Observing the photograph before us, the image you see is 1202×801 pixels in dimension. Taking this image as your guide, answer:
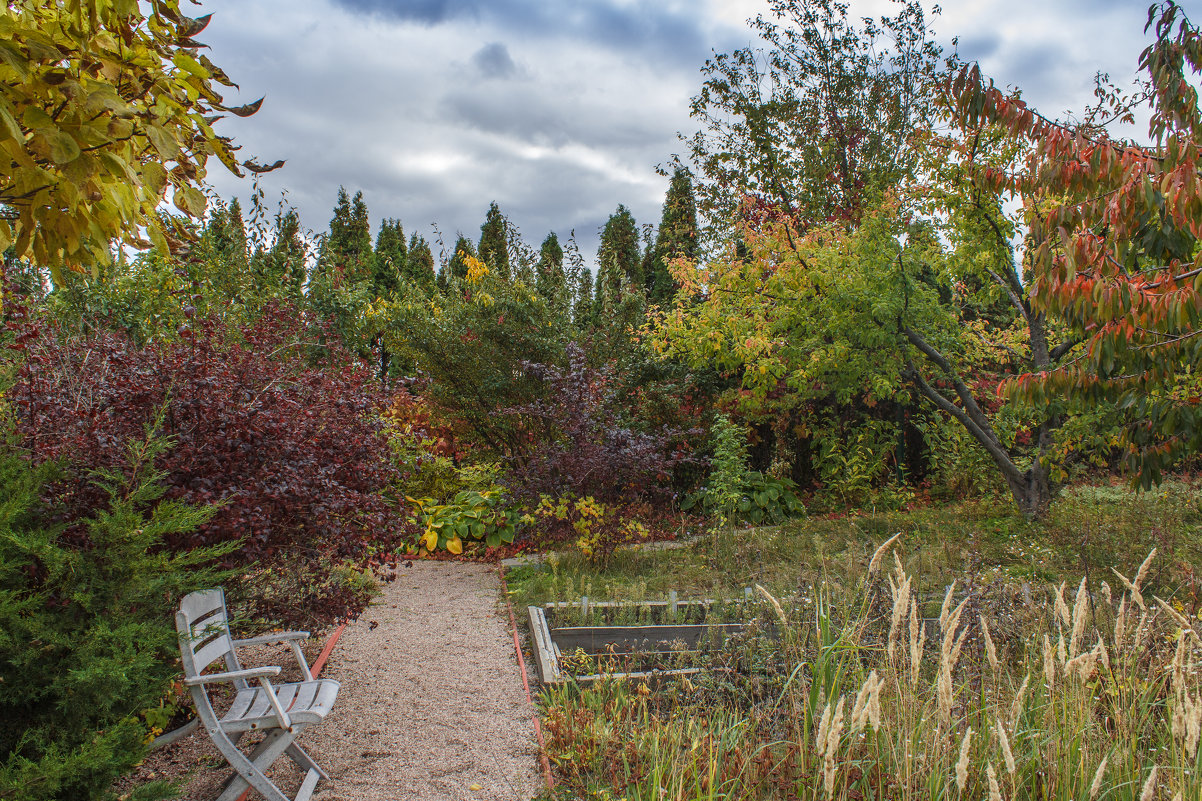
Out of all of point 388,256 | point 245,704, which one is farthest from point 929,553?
point 388,256

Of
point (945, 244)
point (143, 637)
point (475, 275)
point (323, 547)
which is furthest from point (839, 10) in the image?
point (143, 637)

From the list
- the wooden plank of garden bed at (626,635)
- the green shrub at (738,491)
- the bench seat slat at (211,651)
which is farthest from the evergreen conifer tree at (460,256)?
the bench seat slat at (211,651)

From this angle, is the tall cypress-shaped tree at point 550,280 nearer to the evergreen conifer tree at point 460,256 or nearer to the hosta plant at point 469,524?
the evergreen conifer tree at point 460,256

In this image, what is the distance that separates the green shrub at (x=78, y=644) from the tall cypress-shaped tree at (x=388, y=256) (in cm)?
1619

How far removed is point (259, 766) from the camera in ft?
8.48

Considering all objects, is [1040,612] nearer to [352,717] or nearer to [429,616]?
[352,717]

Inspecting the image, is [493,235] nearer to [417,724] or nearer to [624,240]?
[624,240]

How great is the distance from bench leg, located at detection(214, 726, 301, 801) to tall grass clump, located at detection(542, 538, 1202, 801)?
3.49 ft

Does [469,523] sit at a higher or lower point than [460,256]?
lower

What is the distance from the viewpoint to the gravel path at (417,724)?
2.86m

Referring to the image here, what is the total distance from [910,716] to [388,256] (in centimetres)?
2060

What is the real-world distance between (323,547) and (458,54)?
246cm

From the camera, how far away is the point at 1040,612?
10.9 ft

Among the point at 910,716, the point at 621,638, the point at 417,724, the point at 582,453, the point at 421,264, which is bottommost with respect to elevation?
the point at 417,724
